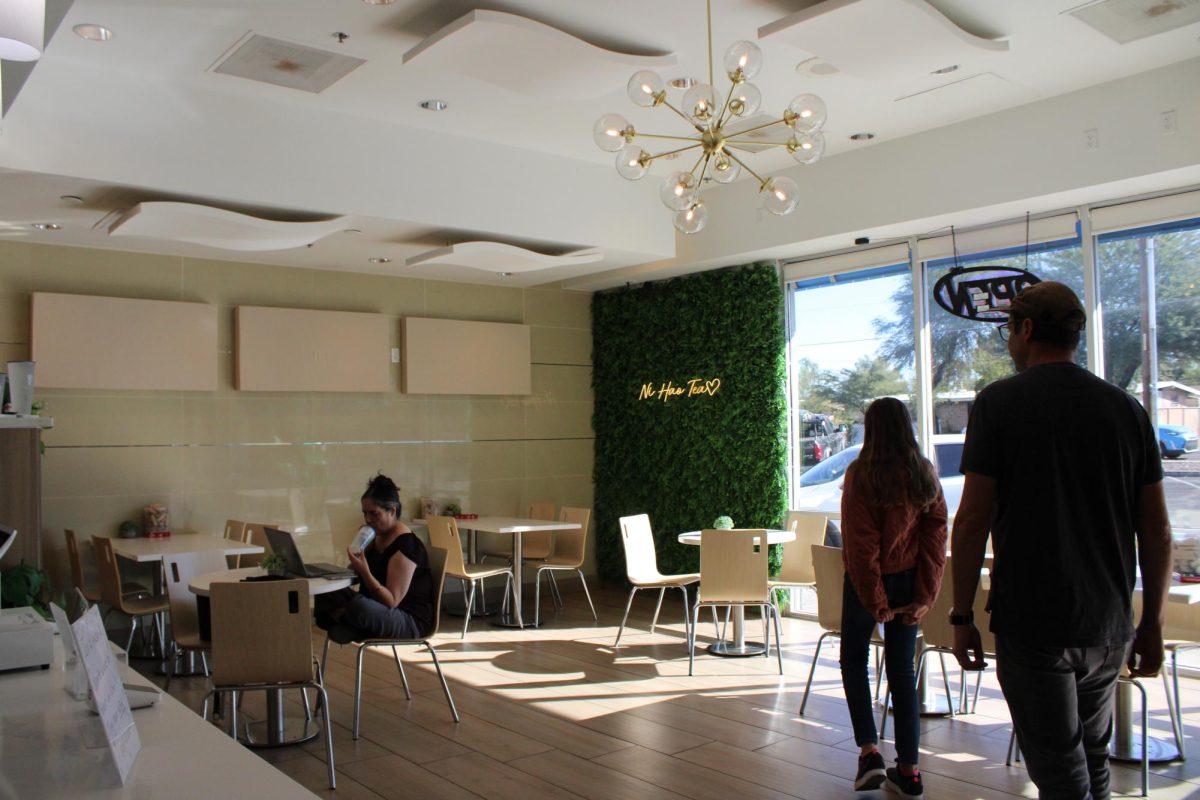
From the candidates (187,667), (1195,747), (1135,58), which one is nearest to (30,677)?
(187,667)

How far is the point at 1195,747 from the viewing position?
496 cm

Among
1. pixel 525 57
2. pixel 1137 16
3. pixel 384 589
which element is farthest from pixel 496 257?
pixel 1137 16

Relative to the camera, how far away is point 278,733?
201 inches

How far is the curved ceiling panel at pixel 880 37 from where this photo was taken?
4.51 meters

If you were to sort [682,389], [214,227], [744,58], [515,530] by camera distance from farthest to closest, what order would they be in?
1. [682,389]
2. [515,530]
3. [214,227]
4. [744,58]

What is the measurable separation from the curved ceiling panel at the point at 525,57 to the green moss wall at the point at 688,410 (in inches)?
153

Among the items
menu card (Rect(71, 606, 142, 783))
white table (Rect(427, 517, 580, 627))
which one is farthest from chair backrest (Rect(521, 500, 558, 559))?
menu card (Rect(71, 606, 142, 783))

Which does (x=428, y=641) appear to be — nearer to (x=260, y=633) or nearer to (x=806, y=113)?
(x=260, y=633)

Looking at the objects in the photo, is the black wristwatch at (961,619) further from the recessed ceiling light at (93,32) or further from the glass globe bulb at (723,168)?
the recessed ceiling light at (93,32)

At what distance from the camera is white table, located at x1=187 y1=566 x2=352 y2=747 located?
4.99 meters

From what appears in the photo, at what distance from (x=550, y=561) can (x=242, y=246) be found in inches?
151

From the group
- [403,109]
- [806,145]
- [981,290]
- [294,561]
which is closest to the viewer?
[806,145]

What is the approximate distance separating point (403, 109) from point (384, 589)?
3270 mm

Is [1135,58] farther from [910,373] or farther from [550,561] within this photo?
[550,561]
